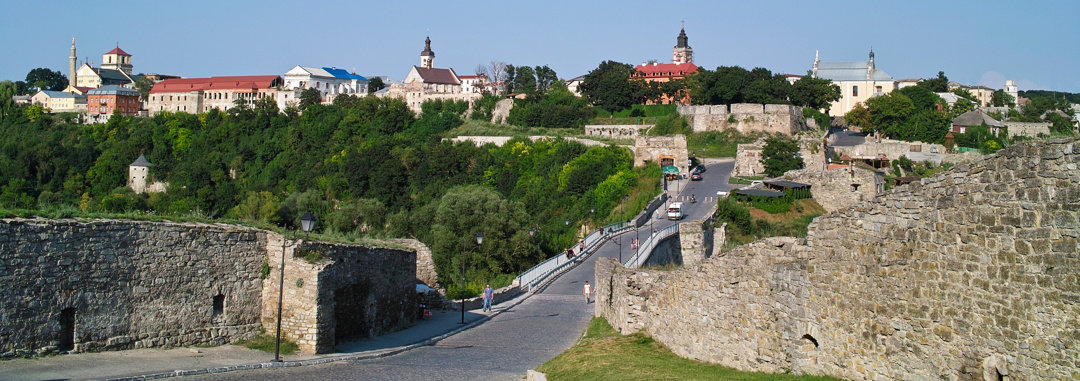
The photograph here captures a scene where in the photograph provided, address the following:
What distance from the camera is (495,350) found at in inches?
673

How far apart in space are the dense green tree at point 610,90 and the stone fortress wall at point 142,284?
63.8 meters

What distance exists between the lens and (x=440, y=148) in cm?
7119

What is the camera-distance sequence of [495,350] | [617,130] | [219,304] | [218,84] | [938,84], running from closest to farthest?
Result: [219,304], [495,350], [617,130], [938,84], [218,84]

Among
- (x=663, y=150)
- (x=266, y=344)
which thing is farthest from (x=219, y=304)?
(x=663, y=150)

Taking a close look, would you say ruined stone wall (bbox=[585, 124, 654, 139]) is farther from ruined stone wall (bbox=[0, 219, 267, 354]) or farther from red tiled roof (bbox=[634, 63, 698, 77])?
ruined stone wall (bbox=[0, 219, 267, 354])

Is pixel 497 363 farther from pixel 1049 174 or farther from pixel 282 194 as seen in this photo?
pixel 282 194

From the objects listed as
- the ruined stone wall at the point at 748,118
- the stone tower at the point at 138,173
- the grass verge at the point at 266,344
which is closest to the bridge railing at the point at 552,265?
the grass verge at the point at 266,344

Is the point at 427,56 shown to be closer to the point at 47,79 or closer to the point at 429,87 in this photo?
the point at 429,87

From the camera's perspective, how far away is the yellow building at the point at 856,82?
85.5m

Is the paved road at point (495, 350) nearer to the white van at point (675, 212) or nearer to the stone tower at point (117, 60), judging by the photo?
the white van at point (675, 212)

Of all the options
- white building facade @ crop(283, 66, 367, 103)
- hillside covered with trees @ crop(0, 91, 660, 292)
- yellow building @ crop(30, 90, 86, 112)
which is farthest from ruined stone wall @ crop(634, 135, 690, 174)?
yellow building @ crop(30, 90, 86, 112)

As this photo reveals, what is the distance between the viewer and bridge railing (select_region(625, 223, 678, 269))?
27703 millimetres

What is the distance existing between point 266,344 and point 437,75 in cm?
9372

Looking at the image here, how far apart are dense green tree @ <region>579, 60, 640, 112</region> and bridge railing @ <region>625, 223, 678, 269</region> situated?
4626cm
